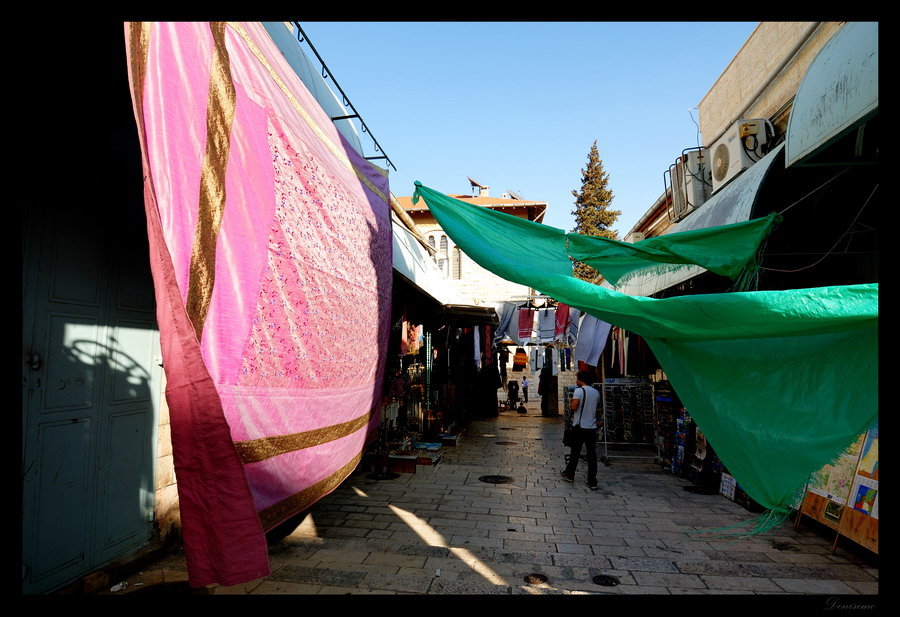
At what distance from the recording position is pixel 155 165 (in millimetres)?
1905

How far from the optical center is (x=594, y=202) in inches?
1446

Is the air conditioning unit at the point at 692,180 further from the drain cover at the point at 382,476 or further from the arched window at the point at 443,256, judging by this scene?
the arched window at the point at 443,256

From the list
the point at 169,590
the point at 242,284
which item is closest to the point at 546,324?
the point at 169,590

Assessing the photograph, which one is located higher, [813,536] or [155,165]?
[155,165]

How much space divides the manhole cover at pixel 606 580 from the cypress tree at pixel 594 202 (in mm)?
32958

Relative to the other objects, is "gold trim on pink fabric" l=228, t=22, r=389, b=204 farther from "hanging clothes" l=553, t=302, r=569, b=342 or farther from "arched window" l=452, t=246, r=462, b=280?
"arched window" l=452, t=246, r=462, b=280

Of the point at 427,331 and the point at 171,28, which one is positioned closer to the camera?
the point at 171,28

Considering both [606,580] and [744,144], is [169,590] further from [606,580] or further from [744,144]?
[744,144]

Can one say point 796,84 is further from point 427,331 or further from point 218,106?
point 427,331

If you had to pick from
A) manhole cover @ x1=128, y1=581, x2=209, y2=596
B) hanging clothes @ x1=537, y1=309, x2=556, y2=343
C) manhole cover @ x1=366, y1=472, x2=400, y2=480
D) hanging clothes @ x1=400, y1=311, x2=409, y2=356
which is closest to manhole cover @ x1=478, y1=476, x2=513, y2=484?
manhole cover @ x1=366, y1=472, x2=400, y2=480

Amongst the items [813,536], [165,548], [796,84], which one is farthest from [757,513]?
[165,548]

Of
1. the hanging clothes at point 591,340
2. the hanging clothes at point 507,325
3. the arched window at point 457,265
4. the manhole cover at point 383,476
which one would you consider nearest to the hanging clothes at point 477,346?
the hanging clothes at point 507,325
